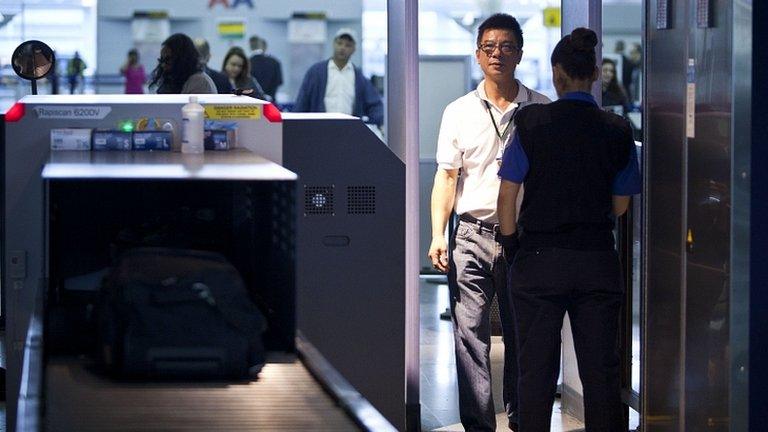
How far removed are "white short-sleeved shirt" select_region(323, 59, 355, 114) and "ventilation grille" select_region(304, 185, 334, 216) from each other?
6071 mm

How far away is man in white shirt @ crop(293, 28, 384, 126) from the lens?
Result: 34.9 feet

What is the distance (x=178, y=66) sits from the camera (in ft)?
25.1

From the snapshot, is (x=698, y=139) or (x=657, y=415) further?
(x=657, y=415)

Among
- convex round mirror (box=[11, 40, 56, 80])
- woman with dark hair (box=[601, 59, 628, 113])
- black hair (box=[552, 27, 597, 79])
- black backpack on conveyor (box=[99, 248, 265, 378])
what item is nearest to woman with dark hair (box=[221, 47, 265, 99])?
convex round mirror (box=[11, 40, 56, 80])

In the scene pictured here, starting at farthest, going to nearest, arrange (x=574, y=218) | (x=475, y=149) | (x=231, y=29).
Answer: (x=231, y=29) < (x=475, y=149) < (x=574, y=218)

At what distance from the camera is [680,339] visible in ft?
16.4

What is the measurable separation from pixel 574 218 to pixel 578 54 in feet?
1.87

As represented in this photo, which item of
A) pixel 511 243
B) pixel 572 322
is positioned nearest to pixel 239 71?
pixel 511 243

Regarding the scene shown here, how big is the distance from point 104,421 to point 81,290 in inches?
17.1

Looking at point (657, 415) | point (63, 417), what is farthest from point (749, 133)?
point (63, 417)

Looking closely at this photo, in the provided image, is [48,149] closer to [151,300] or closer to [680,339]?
[151,300]

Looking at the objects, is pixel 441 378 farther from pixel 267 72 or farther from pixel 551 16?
pixel 551 16

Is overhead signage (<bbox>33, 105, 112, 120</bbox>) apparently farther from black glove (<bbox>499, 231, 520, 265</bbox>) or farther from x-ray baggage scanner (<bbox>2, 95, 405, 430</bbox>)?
black glove (<bbox>499, 231, 520, 265</bbox>)

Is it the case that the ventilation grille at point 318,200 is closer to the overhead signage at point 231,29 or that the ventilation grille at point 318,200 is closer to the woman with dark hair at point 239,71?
the woman with dark hair at point 239,71
